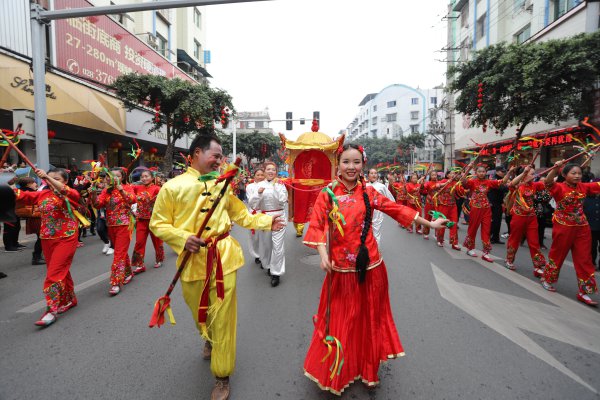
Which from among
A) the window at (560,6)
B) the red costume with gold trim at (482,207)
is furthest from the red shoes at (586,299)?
the window at (560,6)

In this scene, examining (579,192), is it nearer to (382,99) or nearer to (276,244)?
(276,244)

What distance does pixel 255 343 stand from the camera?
3139mm

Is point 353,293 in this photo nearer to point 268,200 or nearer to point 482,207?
point 268,200

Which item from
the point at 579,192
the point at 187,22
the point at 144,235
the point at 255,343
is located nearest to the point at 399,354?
the point at 255,343

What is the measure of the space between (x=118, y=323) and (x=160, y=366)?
1.16 m

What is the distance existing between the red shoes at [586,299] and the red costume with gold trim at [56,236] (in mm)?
6173

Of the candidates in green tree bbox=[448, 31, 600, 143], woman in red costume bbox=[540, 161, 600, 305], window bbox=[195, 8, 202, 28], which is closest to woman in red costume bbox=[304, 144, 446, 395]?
woman in red costume bbox=[540, 161, 600, 305]

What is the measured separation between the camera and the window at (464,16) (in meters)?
24.9

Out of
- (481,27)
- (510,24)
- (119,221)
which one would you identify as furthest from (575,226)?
(481,27)

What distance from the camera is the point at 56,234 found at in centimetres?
380

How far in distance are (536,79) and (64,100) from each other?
50.8ft

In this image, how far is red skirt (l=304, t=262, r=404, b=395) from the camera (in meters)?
2.37

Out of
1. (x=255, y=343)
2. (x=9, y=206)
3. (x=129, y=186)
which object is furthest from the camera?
(x=129, y=186)

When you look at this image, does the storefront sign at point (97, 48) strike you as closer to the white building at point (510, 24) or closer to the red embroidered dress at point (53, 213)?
the red embroidered dress at point (53, 213)
